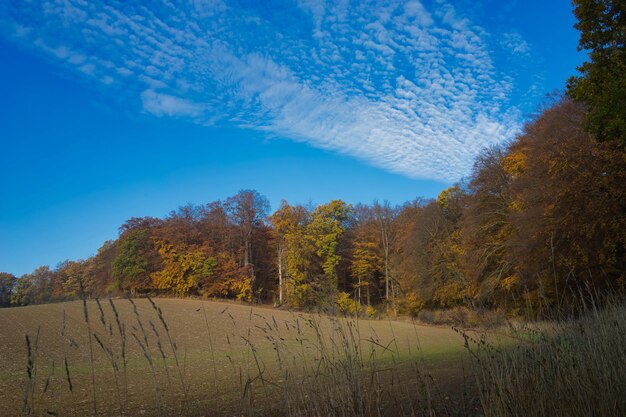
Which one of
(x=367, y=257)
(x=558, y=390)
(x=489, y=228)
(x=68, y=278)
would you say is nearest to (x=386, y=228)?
(x=367, y=257)

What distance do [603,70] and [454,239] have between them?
1052 inches

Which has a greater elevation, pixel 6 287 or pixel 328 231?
pixel 328 231

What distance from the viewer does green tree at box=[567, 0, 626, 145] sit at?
34.0ft

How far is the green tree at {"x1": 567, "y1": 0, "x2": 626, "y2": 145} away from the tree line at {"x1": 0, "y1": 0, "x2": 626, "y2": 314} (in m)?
0.03

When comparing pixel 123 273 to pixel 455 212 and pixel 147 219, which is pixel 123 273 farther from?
pixel 455 212

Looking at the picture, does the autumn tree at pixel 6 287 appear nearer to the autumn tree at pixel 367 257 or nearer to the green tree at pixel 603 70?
the autumn tree at pixel 367 257

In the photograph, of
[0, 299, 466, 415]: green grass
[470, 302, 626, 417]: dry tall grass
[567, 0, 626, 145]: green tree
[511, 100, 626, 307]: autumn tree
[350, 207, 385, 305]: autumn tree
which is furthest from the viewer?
[350, 207, 385, 305]: autumn tree

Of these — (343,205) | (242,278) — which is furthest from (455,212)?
(242,278)

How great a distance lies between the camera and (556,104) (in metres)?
23.2

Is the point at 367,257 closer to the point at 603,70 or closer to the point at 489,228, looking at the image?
the point at 489,228

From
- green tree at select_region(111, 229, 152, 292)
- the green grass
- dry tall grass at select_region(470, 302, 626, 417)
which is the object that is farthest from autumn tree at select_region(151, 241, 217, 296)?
dry tall grass at select_region(470, 302, 626, 417)

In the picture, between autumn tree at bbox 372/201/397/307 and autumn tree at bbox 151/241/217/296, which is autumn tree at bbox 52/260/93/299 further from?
autumn tree at bbox 372/201/397/307

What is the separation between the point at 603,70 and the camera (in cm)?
1141

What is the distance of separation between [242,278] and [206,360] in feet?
109
